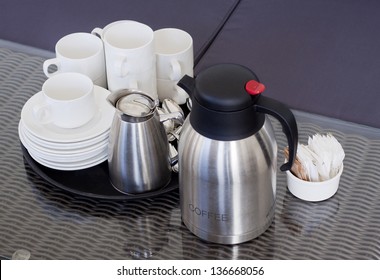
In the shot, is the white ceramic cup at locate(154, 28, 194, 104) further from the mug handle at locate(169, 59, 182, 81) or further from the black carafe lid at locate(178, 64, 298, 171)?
the black carafe lid at locate(178, 64, 298, 171)

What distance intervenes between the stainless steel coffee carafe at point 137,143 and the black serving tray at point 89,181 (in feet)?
0.05

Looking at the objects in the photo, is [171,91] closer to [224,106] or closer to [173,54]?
[173,54]

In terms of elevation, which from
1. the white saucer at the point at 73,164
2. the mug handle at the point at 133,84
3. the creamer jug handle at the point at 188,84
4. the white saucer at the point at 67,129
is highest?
the creamer jug handle at the point at 188,84

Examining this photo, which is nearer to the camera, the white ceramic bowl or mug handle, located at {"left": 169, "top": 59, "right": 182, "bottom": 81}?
the white ceramic bowl

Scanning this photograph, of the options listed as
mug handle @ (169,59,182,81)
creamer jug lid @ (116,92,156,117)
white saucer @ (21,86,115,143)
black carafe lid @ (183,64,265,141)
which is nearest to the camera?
black carafe lid @ (183,64,265,141)

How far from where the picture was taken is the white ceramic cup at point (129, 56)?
51.3 inches

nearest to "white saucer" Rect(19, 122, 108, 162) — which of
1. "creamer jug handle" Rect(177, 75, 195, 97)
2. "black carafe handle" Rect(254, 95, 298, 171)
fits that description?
"creamer jug handle" Rect(177, 75, 195, 97)

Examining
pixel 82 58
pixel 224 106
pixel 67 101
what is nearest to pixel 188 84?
pixel 224 106

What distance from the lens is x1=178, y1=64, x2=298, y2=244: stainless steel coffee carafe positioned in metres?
1.01

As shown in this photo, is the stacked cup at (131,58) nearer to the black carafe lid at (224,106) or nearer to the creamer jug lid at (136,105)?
the creamer jug lid at (136,105)

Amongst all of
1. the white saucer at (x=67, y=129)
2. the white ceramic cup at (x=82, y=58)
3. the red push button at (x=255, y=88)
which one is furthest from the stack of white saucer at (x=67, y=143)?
the red push button at (x=255, y=88)

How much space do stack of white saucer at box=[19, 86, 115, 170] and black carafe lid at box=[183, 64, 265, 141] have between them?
0.86 feet
